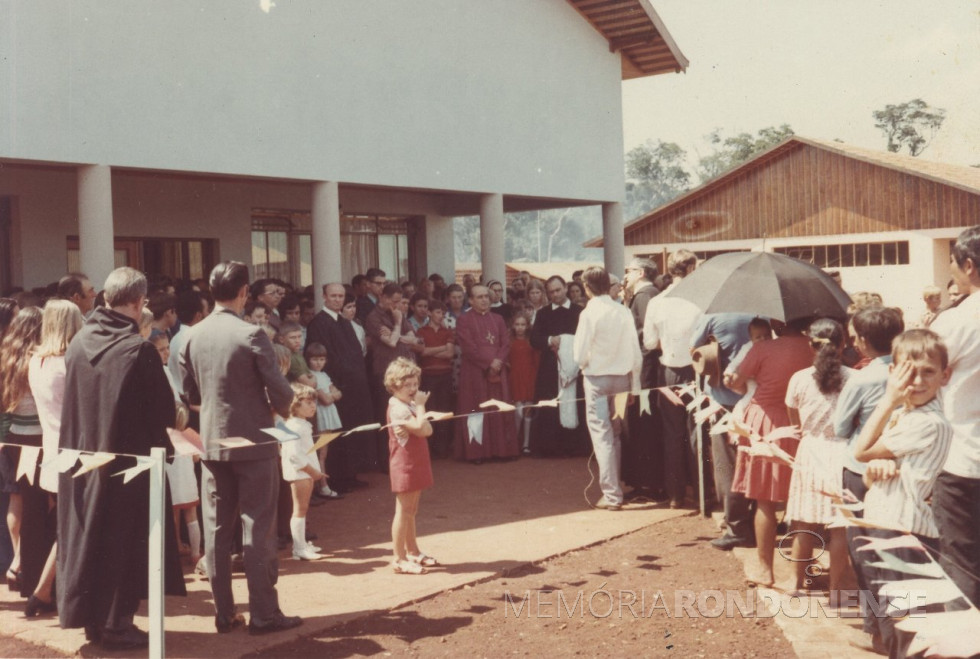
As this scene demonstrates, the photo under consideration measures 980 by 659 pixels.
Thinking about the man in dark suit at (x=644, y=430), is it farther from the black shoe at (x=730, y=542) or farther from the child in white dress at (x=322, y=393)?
the child in white dress at (x=322, y=393)

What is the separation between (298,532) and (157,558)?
98.6 inches

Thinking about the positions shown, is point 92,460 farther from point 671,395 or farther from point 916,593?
point 671,395

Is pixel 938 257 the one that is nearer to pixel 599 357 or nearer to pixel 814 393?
pixel 599 357

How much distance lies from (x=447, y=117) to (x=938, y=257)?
1454 cm

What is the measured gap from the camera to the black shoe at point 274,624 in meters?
5.27

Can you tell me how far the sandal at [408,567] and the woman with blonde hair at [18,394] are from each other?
2.27 m

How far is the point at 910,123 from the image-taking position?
5278 cm

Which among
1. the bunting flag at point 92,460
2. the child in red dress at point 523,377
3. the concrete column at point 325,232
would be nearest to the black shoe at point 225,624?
the bunting flag at point 92,460

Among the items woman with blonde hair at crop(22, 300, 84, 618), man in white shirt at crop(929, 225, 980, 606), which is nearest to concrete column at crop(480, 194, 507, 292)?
woman with blonde hair at crop(22, 300, 84, 618)

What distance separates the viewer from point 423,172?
1295cm

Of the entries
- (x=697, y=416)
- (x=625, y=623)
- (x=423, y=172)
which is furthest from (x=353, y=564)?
(x=423, y=172)

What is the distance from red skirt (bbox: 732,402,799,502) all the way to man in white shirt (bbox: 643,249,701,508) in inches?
71.2

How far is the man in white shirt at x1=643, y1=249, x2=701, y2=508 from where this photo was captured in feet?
26.1

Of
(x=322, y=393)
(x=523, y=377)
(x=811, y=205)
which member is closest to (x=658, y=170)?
(x=811, y=205)
